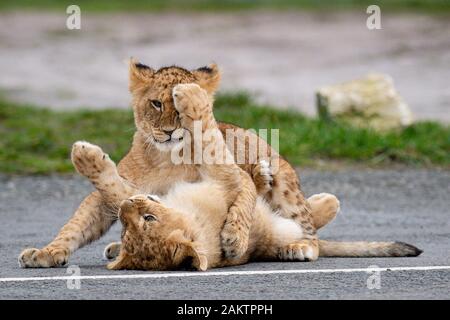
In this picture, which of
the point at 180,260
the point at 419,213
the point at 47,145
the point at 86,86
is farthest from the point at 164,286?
the point at 86,86

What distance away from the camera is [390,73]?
19.0 metres

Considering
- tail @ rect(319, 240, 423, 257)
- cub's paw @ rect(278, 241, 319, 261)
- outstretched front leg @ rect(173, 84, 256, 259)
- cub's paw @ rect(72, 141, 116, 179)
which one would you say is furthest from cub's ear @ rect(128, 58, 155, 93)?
tail @ rect(319, 240, 423, 257)

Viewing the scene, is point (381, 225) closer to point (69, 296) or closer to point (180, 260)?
point (180, 260)

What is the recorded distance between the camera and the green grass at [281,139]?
13453mm

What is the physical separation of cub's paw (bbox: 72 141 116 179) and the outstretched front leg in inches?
19.2

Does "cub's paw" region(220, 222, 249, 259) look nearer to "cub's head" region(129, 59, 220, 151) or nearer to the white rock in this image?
"cub's head" region(129, 59, 220, 151)

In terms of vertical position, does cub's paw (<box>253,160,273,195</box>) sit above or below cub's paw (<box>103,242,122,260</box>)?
above

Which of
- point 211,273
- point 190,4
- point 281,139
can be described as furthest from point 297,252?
point 190,4

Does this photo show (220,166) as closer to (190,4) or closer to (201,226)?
(201,226)

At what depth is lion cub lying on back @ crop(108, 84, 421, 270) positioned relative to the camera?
23.7ft

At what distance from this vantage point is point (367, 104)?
568 inches

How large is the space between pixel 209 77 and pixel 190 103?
58cm

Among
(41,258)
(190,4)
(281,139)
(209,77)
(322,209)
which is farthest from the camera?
(190,4)

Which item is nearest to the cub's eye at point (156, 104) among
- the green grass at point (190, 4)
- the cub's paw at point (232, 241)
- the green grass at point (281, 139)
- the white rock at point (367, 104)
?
the cub's paw at point (232, 241)
